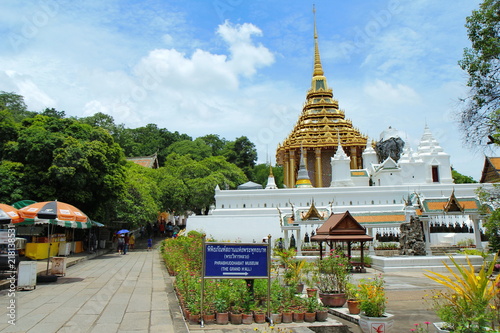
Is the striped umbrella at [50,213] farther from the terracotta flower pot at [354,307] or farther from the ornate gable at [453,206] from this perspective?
the ornate gable at [453,206]

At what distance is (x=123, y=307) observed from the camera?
8.91m

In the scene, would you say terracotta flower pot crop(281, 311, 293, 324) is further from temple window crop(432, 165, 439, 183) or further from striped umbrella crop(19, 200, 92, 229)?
temple window crop(432, 165, 439, 183)

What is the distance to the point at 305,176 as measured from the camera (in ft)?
127

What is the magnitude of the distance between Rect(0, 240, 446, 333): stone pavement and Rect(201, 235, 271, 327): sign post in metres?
0.94

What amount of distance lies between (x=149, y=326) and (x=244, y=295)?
6.23ft

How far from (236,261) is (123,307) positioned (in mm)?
3163

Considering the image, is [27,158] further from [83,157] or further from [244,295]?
[244,295]

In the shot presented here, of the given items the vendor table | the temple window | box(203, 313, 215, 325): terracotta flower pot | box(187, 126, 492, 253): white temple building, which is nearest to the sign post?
box(203, 313, 215, 325): terracotta flower pot

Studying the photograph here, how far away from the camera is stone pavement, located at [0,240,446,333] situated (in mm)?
7148

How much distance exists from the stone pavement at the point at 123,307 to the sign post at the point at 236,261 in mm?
936

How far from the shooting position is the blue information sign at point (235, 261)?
24.8ft

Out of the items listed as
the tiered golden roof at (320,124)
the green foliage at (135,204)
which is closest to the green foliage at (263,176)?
the tiered golden roof at (320,124)

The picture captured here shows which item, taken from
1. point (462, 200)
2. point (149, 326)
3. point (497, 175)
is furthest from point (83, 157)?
point (497, 175)

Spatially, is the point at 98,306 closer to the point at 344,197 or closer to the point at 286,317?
the point at 286,317
